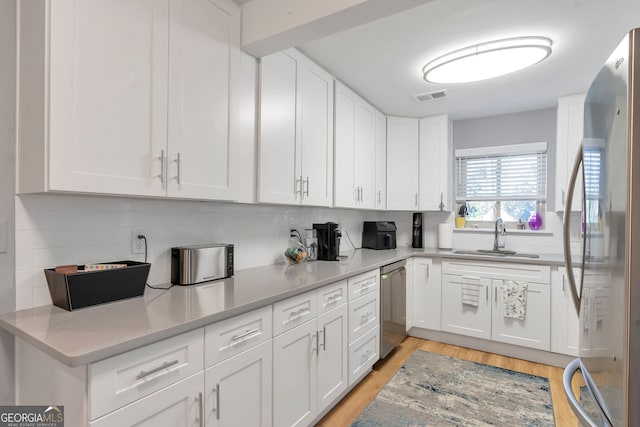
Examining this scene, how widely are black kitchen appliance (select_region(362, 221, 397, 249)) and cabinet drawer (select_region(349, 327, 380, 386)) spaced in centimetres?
114

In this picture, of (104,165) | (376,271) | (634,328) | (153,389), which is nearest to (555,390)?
(376,271)

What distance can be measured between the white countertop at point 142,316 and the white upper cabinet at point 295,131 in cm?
58

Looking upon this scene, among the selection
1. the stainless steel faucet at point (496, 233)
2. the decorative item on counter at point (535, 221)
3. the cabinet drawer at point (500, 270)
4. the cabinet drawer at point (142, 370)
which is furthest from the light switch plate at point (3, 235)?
the decorative item on counter at point (535, 221)

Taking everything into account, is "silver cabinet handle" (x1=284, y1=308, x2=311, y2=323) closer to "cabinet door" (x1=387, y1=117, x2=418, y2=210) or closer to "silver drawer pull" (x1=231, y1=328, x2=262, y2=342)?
"silver drawer pull" (x1=231, y1=328, x2=262, y2=342)

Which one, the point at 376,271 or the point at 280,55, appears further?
the point at 376,271

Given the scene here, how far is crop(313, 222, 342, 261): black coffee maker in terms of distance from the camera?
2670 mm

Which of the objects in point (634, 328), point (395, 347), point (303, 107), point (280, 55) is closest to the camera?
point (634, 328)

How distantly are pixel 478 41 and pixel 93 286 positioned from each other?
2498 mm

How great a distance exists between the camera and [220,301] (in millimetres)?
1423

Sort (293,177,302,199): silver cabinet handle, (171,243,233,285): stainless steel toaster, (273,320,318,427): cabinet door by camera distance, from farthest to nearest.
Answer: (293,177,302,199): silver cabinet handle, (171,243,233,285): stainless steel toaster, (273,320,318,427): cabinet door

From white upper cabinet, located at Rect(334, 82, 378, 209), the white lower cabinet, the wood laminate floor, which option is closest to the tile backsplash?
white upper cabinet, located at Rect(334, 82, 378, 209)

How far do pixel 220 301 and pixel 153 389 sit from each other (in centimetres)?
42

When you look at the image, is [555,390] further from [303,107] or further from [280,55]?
[280,55]

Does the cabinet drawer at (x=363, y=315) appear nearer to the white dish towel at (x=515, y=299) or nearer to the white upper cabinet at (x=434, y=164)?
the white dish towel at (x=515, y=299)
